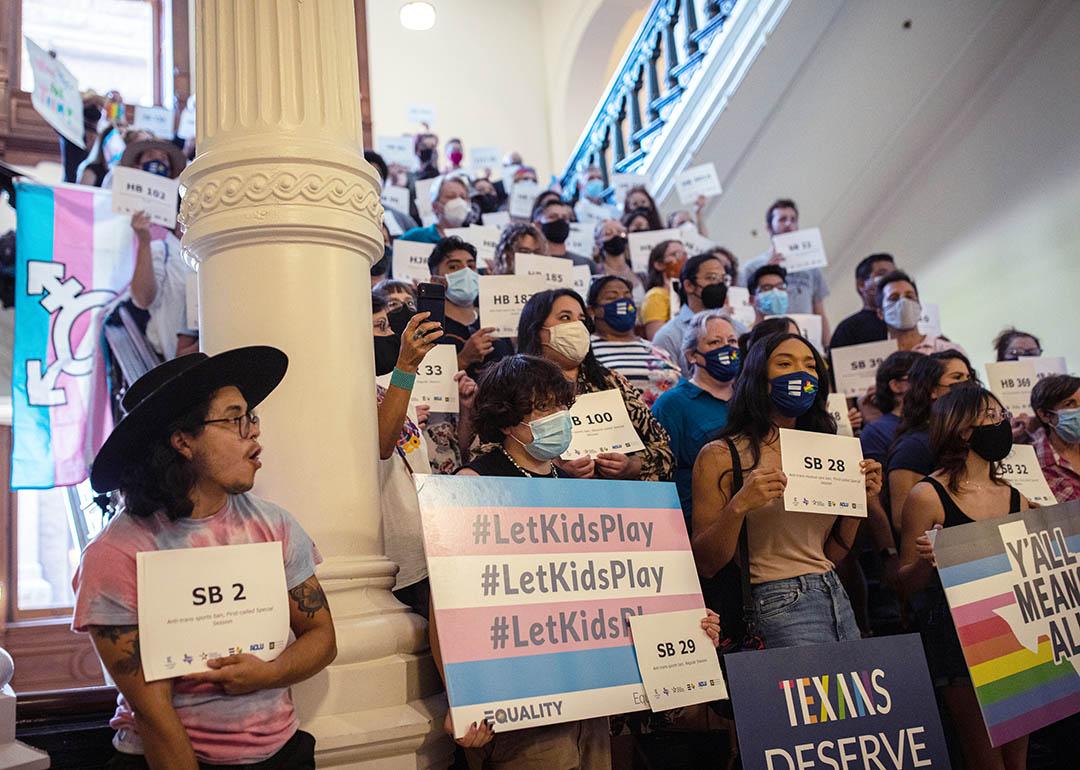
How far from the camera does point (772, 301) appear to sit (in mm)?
5891

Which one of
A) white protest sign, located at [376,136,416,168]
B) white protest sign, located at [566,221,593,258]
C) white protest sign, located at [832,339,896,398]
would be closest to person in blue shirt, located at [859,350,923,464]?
white protest sign, located at [832,339,896,398]

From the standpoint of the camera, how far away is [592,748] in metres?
2.68

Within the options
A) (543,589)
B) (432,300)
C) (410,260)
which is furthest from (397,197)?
(543,589)

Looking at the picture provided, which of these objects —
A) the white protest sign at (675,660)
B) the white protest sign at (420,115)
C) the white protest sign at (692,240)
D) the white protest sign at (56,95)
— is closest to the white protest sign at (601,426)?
the white protest sign at (675,660)

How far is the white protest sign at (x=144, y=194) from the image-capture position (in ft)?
16.5

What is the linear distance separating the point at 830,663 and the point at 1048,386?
2.14 m

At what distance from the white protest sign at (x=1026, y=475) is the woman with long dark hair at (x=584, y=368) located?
1242 mm

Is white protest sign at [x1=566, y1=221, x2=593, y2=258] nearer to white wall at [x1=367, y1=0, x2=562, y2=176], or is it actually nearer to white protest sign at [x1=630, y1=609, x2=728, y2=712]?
white protest sign at [x1=630, y1=609, x2=728, y2=712]

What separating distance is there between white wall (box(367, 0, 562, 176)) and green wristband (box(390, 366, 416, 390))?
9.52 meters

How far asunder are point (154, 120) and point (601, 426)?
6003 mm

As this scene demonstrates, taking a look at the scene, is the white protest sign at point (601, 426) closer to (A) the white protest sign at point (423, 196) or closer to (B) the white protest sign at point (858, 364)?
(B) the white protest sign at point (858, 364)

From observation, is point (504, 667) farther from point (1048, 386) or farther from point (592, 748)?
point (1048, 386)

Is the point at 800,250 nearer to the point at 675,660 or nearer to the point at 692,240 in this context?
the point at 692,240

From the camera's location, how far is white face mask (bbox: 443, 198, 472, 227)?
6.54 metres
